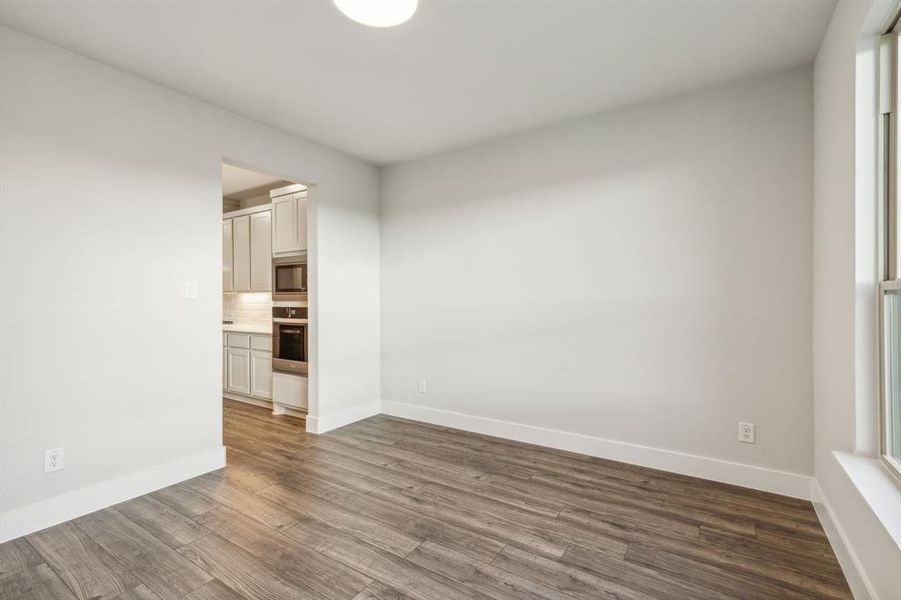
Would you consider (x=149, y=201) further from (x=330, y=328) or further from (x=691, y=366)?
(x=691, y=366)

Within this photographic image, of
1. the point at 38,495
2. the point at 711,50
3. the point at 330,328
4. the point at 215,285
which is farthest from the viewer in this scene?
the point at 330,328

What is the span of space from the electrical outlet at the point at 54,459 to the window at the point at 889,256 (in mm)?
4048

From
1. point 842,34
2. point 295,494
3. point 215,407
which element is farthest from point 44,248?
point 842,34

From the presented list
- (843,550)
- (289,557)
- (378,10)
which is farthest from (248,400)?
(843,550)

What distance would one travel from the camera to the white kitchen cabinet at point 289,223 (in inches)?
179

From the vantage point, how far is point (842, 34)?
6.67 feet

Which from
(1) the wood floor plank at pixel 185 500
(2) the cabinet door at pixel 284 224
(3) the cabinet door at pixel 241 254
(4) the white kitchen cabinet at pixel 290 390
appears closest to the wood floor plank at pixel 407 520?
(1) the wood floor plank at pixel 185 500

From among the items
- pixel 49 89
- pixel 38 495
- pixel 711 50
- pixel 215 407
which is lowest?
pixel 38 495

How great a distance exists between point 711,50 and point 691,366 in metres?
2.02

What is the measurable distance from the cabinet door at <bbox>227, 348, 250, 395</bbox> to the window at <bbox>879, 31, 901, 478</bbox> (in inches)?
215

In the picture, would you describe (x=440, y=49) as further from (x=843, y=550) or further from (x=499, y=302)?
(x=843, y=550)

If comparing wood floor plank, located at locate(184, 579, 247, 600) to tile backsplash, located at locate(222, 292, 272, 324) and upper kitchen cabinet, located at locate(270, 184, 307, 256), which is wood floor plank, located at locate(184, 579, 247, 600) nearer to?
upper kitchen cabinet, located at locate(270, 184, 307, 256)

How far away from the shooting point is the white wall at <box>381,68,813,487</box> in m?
2.74

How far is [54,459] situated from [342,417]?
2201 mm
